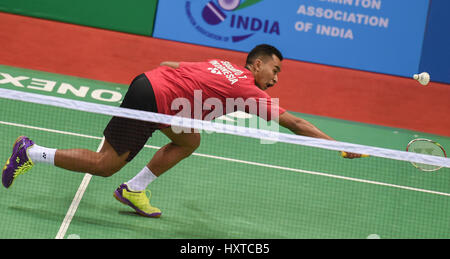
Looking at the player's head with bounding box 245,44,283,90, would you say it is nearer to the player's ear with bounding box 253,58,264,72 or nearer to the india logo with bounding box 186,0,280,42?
the player's ear with bounding box 253,58,264,72

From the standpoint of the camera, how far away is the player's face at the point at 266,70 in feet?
17.6

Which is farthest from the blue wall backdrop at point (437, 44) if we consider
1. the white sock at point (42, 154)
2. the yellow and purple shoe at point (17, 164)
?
the yellow and purple shoe at point (17, 164)

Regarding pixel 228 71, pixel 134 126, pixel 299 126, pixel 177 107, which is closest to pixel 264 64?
pixel 228 71

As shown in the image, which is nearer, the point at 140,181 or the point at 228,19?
the point at 140,181

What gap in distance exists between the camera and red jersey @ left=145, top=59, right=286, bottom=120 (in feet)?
16.7

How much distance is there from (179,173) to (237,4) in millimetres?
3433

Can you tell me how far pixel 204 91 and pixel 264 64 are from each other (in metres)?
0.60

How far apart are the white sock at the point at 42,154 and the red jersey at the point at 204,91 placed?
0.97 m

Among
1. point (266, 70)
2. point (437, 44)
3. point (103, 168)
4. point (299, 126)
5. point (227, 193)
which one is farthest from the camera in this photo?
point (437, 44)

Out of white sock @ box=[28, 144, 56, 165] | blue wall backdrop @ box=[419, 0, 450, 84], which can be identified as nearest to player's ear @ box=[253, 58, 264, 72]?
white sock @ box=[28, 144, 56, 165]

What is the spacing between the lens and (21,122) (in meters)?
7.15

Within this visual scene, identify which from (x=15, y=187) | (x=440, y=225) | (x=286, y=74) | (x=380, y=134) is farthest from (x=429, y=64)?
(x=15, y=187)

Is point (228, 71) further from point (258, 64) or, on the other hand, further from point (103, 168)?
point (103, 168)

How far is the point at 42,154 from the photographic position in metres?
5.19
